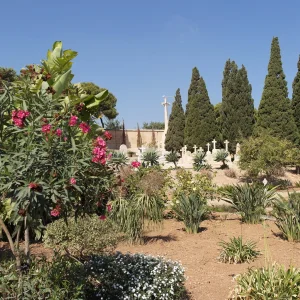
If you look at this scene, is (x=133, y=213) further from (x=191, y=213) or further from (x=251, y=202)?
(x=251, y=202)

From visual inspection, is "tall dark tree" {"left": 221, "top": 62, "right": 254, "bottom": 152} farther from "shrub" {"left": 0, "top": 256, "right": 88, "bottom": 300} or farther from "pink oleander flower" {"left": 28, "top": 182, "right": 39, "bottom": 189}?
"pink oleander flower" {"left": 28, "top": 182, "right": 39, "bottom": 189}

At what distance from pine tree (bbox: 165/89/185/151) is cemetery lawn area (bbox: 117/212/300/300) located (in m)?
26.0

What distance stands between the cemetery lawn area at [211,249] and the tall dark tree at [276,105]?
1719 centimetres

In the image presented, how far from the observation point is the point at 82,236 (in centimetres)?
566

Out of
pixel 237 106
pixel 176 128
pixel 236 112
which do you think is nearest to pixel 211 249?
pixel 236 112

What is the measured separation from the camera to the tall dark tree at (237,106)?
29375 millimetres

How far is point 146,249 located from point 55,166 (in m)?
4.85

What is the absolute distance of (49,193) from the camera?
2.47 m

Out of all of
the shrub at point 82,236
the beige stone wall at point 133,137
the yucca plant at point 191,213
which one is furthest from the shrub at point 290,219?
the beige stone wall at point 133,137

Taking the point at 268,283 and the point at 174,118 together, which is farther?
the point at 174,118

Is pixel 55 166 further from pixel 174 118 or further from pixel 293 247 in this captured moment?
pixel 174 118

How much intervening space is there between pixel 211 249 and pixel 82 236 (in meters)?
2.56

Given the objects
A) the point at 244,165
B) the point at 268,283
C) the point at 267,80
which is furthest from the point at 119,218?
the point at 267,80

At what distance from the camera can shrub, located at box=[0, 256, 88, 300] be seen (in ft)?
10.3
